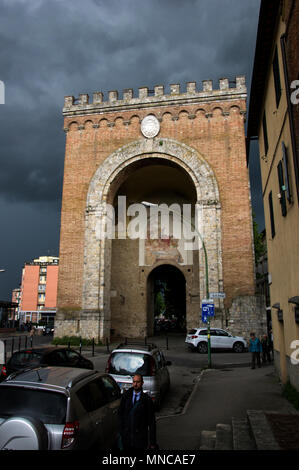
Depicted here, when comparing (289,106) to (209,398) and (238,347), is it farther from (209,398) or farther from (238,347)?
(238,347)

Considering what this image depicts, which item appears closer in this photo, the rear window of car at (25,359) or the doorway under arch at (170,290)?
the rear window of car at (25,359)

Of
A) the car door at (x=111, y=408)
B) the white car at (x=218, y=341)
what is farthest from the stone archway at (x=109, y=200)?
the car door at (x=111, y=408)

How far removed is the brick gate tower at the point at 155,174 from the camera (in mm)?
21202

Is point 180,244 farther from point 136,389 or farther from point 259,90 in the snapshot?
point 136,389

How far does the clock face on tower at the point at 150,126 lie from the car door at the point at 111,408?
67.2 feet

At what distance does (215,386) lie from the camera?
10922mm

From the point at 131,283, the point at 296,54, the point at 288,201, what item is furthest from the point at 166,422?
the point at 131,283

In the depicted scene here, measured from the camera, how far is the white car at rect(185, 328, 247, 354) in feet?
63.3

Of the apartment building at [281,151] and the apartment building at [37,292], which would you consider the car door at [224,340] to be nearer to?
the apartment building at [281,151]

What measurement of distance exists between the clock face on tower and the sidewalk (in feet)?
53.9

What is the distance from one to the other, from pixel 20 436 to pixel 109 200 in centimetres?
2150

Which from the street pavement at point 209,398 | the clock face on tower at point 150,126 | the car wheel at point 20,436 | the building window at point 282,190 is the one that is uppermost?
the clock face on tower at point 150,126

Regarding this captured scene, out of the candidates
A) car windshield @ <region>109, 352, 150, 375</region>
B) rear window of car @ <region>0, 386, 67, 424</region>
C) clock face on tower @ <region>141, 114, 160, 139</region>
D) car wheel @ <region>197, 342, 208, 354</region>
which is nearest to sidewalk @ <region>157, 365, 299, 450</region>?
car windshield @ <region>109, 352, 150, 375</region>

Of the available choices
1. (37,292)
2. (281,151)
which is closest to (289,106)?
(281,151)
